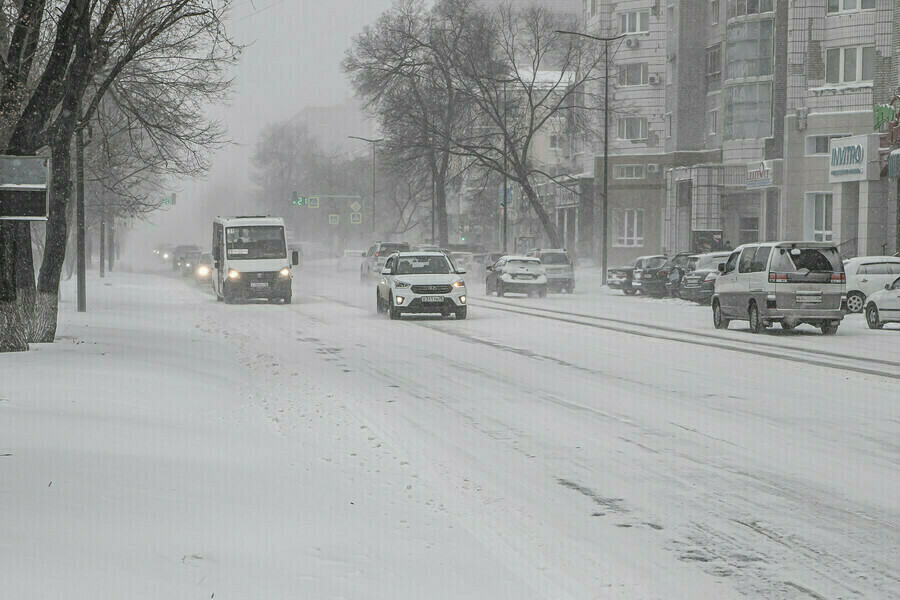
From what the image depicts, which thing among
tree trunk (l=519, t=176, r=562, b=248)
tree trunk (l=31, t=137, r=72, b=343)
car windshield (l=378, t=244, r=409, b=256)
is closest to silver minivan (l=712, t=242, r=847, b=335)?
tree trunk (l=31, t=137, r=72, b=343)

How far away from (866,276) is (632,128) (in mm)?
44170

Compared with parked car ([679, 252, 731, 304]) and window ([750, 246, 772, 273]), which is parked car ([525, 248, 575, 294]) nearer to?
parked car ([679, 252, 731, 304])

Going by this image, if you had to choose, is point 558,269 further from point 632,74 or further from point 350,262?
point 350,262

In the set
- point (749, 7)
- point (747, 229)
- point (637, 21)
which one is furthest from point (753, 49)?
point (637, 21)

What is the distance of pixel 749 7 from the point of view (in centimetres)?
6106

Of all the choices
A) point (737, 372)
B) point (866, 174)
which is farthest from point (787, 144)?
point (737, 372)

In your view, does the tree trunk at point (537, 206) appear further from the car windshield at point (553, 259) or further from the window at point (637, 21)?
the window at point (637, 21)

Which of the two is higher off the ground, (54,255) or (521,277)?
(54,255)

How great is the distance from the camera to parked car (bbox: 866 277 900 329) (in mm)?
26062

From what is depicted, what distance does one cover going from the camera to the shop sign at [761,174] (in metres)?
55.2

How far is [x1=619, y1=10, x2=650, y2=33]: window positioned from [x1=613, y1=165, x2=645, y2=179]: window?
8456mm

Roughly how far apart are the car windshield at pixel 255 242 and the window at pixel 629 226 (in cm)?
4124

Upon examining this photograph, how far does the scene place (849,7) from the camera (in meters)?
53.1

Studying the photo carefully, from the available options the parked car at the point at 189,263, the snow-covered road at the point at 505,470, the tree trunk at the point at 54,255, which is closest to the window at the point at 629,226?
the parked car at the point at 189,263
